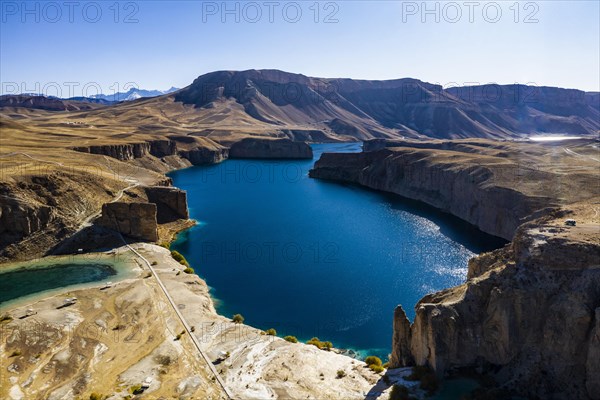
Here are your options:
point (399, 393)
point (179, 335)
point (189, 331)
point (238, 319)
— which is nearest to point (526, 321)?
point (399, 393)

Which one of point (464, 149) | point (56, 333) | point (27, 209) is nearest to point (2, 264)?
point (27, 209)

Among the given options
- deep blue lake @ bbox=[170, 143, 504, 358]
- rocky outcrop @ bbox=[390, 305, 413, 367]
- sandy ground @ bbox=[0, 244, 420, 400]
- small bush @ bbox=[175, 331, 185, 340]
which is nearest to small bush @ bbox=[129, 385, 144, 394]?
sandy ground @ bbox=[0, 244, 420, 400]

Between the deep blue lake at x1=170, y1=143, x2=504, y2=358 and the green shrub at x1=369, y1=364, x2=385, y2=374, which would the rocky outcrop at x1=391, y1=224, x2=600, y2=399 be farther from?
the deep blue lake at x1=170, y1=143, x2=504, y2=358

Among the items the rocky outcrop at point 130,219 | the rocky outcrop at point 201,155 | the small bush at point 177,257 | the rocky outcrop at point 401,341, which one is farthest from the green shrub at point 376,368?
the rocky outcrop at point 201,155

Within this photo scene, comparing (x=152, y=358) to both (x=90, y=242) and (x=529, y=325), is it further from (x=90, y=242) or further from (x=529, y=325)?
(x=90, y=242)

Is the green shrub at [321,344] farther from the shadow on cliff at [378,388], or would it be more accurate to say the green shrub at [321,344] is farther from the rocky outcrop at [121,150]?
the rocky outcrop at [121,150]

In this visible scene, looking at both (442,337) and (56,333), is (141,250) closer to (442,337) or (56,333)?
(56,333)

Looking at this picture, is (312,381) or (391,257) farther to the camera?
(391,257)
